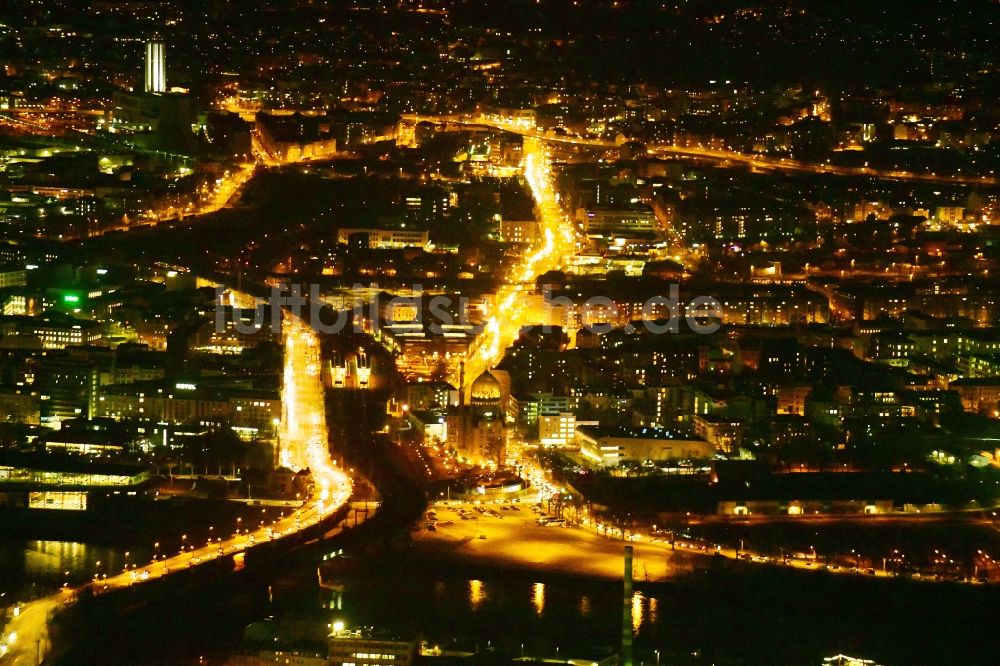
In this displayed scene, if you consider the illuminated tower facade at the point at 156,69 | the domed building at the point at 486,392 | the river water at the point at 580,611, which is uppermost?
the illuminated tower facade at the point at 156,69

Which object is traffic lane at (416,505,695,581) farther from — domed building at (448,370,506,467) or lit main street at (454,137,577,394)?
lit main street at (454,137,577,394)

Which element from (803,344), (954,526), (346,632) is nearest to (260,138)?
(803,344)

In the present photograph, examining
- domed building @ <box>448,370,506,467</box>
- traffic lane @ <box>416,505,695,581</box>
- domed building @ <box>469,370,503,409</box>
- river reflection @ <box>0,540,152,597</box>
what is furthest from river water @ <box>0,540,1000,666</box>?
domed building @ <box>469,370,503,409</box>

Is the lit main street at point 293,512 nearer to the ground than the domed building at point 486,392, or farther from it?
nearer to the ground

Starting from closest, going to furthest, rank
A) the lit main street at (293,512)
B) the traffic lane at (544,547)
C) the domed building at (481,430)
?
the lit main street at (293,512)
the traffic lane at (544,547)
the domed building at (481,430)

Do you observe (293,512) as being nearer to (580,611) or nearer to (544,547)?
(544,547)

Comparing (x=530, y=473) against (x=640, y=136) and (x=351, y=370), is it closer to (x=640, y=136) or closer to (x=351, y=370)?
(x=351, y=370)

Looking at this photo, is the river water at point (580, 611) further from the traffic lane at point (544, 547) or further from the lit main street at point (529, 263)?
the lit main street at point (529, 263)

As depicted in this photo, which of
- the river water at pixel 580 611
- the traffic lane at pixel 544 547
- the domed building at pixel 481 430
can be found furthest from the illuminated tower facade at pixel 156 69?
the river water at pixel 580 611

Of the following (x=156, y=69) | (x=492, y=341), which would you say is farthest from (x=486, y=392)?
(x=156, y=69)
